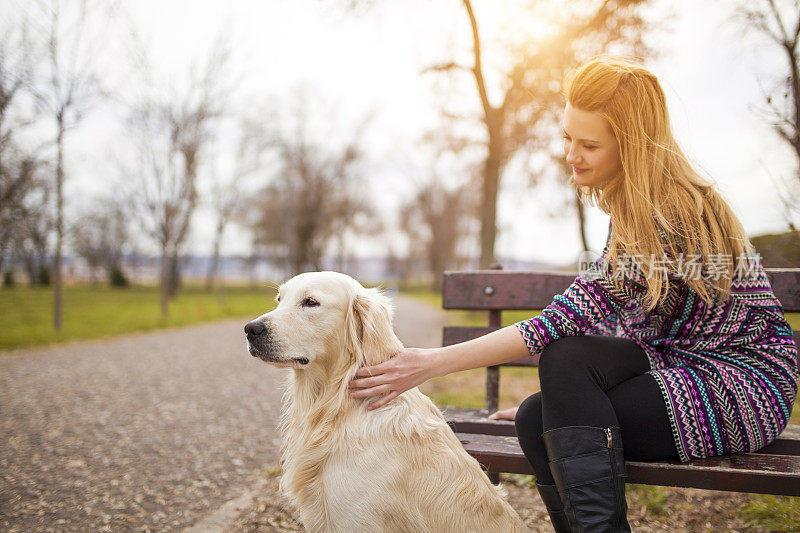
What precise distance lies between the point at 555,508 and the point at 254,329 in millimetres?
1295

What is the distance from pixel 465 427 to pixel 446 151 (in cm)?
1056

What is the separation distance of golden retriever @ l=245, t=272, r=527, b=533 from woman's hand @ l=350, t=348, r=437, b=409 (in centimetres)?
8

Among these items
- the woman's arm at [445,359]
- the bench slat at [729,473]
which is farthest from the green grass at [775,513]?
the woman's arm at [445,359]

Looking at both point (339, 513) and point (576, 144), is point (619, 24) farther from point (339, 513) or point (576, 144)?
point (339, 513)

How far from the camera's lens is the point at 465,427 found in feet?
8.35

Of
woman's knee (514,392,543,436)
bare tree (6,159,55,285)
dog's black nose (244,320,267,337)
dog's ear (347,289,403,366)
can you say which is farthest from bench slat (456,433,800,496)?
bare tree (6,159,55,285)

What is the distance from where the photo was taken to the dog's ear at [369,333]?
6.82ft

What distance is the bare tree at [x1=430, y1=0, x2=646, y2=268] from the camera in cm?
828

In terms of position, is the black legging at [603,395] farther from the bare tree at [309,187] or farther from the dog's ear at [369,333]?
the bare tree at [309,187]

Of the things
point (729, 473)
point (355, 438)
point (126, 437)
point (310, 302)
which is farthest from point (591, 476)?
point (126, 437)

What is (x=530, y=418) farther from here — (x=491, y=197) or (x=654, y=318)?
(x=491, y=197)

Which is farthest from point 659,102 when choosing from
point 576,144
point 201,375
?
point 201,375

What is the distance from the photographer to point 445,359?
6.00 feet

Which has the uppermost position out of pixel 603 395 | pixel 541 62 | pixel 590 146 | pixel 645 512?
pixel 541 62
